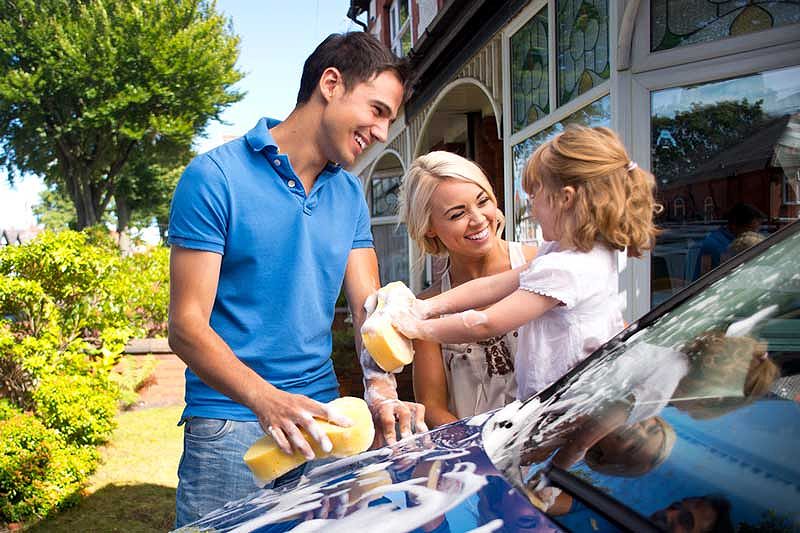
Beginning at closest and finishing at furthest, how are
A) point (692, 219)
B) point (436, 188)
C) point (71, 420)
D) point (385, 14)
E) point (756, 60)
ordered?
point (436, 188)
point (756, 60)
point (692, 219)
point (71, 420)
point (385, 14)

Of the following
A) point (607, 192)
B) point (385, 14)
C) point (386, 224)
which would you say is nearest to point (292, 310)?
point (607, 192)

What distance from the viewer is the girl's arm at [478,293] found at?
78.5 inches

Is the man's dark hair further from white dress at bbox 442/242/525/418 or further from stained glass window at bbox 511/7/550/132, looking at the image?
stained glass window at bbox 511/7/550/132

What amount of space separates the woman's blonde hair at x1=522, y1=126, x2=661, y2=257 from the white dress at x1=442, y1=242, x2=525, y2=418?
0.38m

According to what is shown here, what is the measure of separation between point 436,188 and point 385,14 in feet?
45.2

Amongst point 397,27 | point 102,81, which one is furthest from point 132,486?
point 102,81

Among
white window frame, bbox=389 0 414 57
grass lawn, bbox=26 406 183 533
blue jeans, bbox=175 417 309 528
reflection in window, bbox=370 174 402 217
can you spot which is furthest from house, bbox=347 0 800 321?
reflection in window, bbox=370 174 402 217

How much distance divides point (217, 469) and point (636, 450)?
1150 millimetres

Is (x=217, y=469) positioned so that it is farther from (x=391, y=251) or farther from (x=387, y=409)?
(x=391, y=251)

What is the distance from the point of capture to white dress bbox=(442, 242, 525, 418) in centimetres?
216

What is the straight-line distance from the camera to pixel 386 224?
49.4 ft

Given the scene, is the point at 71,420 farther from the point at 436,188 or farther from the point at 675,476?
the point at 675,476

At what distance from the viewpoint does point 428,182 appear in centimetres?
221

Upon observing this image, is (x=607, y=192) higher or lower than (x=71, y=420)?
higher
